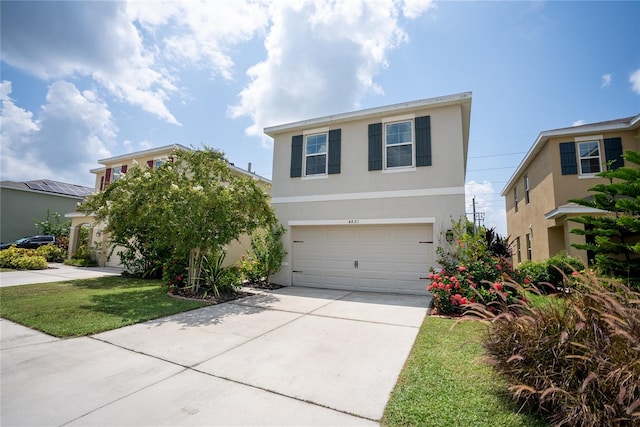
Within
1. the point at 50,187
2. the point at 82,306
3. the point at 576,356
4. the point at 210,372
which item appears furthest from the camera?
the point at 50,187

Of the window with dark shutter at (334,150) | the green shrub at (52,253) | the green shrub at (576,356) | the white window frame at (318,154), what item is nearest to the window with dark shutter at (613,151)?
the window with dark shutter at (334,150)

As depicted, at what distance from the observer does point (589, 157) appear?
11672 mm

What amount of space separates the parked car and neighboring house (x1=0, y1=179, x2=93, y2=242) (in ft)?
8.21

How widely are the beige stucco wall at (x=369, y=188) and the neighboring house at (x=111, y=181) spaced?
4211 millimetres

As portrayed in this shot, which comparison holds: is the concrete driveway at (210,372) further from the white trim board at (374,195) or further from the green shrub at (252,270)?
the white trim board at (374,195)

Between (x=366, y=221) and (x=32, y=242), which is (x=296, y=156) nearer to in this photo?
(x=366, y=221)

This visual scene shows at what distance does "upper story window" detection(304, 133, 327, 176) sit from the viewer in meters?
10.4

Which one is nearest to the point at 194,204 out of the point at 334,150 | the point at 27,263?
the point at 334,150

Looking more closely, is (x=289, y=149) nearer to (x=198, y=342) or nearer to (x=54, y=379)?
(x=198, y=342)

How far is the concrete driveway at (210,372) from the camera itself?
2639mm

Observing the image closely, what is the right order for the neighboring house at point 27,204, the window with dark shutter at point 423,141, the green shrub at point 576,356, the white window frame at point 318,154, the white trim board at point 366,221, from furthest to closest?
1. the neighboring house at point 27,204
2. the white window frame at point 318,154
3. the window with dark shutter at point 423,141
4. the white trim board at point 366,221
5. the green shrub at point 576,356

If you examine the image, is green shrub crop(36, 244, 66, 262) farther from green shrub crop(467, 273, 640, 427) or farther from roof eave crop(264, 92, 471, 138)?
green shrub crop(467, 273, 640, 427)

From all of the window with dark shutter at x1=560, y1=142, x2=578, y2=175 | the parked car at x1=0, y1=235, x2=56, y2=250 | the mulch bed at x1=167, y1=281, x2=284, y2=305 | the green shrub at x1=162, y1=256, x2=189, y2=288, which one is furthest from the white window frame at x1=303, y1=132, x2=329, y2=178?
the parked car at x1=0, y1=235, x2=56, y2=250

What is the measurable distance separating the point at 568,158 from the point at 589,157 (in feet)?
2.47
